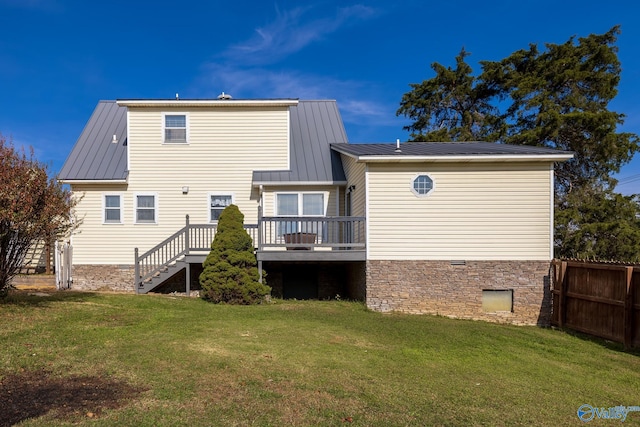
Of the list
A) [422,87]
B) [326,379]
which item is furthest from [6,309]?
[422,87]

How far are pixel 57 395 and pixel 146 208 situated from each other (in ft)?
35.0

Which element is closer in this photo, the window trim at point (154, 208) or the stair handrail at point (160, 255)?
the stair handrail at point (160, 255)

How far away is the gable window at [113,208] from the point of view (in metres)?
14.8

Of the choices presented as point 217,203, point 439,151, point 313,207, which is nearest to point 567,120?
point 439,151

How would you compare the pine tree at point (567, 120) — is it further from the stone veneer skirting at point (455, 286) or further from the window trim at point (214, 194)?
the window trim at point (214, 194)

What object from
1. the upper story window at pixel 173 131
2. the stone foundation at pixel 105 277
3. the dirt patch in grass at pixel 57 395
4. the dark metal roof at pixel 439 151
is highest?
the upper story window at pixel 173 131

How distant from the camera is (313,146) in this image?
16.3m

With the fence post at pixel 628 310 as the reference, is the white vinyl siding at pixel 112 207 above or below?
above

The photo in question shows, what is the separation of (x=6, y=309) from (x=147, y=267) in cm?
556

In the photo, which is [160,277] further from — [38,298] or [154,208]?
[38,298]

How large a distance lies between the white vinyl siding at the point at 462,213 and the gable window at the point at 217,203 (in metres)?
5.49

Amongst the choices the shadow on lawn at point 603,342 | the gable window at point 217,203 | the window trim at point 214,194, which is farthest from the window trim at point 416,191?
the gable window at point 217,203

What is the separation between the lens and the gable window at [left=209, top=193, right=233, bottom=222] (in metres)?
15.0

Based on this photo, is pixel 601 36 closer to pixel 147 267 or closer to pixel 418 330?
pixel 418 330
